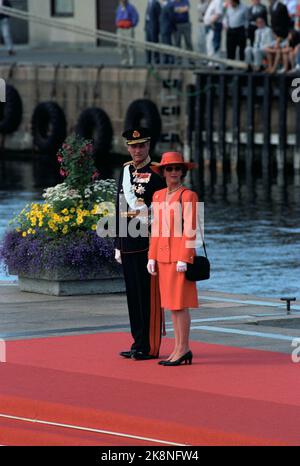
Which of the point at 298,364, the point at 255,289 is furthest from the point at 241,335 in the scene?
the point at 255,289

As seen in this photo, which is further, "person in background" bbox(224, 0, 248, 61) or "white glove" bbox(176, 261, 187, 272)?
"person in background" bbox(224, 0, 248, 61)

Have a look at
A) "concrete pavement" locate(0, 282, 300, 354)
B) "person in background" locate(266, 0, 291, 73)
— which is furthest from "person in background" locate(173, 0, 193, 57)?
"concrete pavement" locate(0, 282, 300, 354)

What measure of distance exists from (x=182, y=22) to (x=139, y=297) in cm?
2816

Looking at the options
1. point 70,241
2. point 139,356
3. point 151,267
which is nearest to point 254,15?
point 70,241

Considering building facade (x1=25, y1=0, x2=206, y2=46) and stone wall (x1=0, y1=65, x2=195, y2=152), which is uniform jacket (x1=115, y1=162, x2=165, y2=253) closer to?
Result: stone wall (x1=0, y1=65, x2=195, y2=152)

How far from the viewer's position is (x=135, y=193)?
42.1 feet

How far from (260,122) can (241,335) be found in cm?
2615

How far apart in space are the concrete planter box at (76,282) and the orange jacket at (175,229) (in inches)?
158

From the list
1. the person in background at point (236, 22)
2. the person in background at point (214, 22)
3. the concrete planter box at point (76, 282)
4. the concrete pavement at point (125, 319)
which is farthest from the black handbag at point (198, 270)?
the person in background at point (214, 22)

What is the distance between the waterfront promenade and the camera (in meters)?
10.1

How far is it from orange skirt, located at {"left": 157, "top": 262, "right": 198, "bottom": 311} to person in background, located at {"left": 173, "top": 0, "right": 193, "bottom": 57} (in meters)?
27.9

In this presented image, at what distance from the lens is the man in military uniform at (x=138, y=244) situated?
41.5 ft
